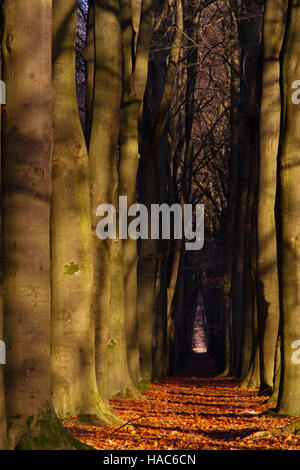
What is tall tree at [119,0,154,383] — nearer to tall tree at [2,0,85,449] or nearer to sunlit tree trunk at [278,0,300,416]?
sunlit tree trunk at [278,0,300,416]

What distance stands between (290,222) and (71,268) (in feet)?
9.27

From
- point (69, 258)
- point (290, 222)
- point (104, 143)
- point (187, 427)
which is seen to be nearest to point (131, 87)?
point (104, 143)

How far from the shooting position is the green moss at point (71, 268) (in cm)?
898

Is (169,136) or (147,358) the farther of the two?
(169,136)

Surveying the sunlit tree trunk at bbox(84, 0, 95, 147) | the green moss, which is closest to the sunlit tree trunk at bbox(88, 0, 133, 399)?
the sunlit tree trunk at bbox(84, 0, 95, 147)

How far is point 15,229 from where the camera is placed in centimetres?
622

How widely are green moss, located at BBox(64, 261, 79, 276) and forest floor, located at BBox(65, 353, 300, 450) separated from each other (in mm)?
1721

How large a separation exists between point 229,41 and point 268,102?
6.13 m

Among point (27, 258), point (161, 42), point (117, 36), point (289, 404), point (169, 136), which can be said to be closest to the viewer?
point (27, 258)

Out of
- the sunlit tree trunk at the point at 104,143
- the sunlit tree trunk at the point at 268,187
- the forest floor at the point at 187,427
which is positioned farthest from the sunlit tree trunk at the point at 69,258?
the sunlit tree trunk at the point at 268,187

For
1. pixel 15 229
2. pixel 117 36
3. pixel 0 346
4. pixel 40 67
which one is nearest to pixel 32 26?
pixel 40 67

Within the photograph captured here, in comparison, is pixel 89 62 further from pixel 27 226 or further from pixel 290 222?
pixel 27 226

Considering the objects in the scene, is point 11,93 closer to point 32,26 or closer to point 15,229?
point 32,26

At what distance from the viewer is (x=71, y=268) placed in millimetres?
9008
